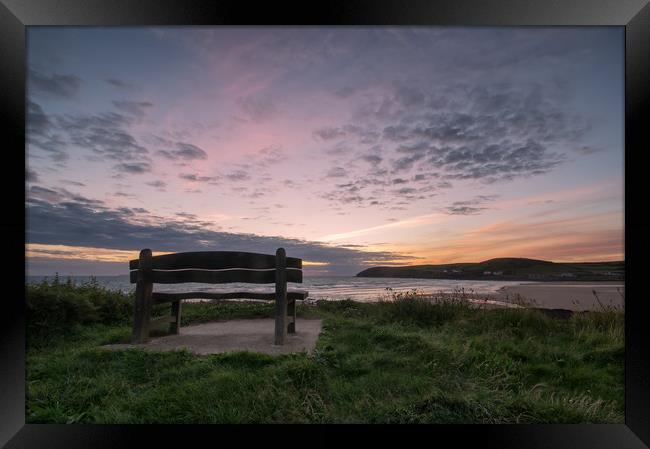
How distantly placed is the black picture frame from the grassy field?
0.12m

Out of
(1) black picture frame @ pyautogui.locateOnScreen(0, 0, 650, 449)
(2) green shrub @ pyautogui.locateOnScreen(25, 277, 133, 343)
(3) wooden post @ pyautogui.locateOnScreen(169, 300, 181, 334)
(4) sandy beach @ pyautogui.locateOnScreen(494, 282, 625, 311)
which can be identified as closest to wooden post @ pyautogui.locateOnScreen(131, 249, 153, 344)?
(3) wooden post @ pyautogui.locateOnScreen(169, 300, 181, 334)

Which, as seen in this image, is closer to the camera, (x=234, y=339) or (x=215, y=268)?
(x=215, y=268)

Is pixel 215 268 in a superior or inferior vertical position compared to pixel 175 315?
superior

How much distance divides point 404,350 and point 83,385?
3651 millimetres

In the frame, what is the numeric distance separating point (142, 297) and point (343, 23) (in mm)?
4386

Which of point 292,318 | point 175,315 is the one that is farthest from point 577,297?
point 175,315

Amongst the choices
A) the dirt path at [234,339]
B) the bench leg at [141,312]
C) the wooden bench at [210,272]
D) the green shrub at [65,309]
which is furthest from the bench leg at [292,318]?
the green shrub at [65,309]

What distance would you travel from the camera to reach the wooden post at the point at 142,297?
16.6ft

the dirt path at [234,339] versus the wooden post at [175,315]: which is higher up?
the wooden post at [175,315]

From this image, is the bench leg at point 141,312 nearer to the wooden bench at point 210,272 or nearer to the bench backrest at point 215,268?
the wooden bench at point 210,272

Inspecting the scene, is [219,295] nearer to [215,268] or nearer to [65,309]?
[215,268]

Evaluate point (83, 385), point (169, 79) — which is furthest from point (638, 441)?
point (169, 79)

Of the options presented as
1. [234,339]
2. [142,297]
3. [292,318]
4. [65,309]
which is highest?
[142,297]

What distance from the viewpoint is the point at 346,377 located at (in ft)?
12.5
